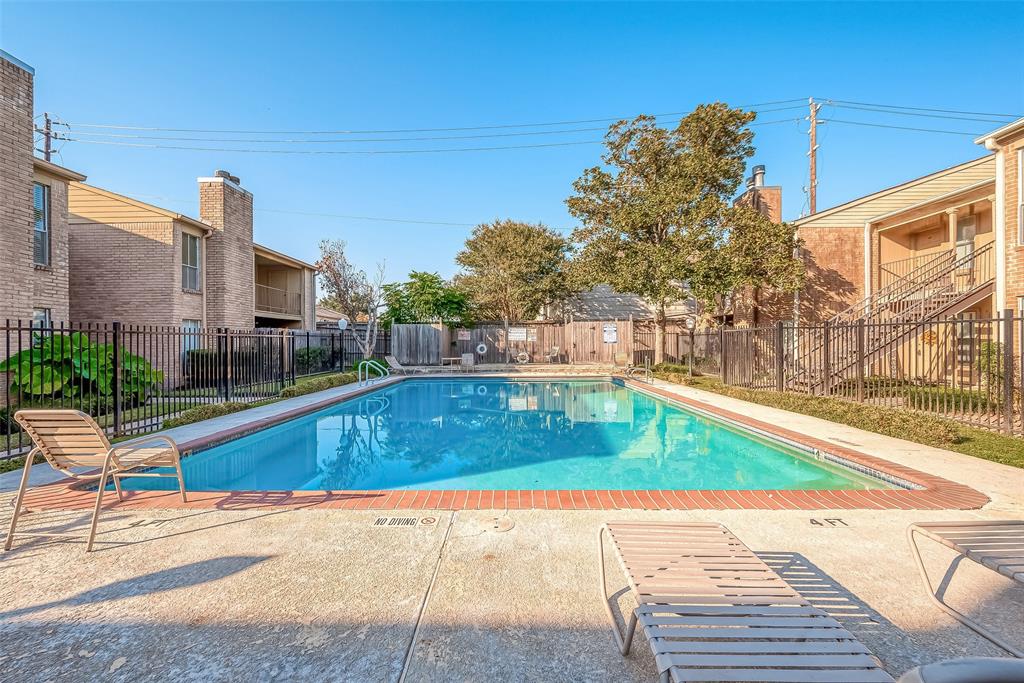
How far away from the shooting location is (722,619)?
1647 millimetres

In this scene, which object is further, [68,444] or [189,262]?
[189,262]

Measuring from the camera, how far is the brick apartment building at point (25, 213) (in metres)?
8.34

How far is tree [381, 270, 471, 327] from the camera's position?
20.9 meters

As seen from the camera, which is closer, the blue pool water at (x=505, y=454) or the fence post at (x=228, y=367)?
the blue pool water at (x=505, y=454)

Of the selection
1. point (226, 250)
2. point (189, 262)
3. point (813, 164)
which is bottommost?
point (189, 262)

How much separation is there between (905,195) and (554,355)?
13.0 m

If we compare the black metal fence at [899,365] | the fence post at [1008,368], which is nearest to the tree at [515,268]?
the black metal fence at [899,365]

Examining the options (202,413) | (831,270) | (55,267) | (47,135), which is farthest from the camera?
(47,135)

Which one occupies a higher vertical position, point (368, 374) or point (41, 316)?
point (41, 316)

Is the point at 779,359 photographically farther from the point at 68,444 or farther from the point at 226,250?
the point at 226,250

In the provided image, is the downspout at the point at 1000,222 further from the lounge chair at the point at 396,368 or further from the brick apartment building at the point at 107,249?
the brick apartment building at the point at 107,249

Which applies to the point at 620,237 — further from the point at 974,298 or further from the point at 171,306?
the point at 171,306

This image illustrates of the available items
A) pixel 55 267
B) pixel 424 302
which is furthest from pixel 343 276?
pixel 55 267

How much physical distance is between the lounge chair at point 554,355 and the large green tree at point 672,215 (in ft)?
14.1
